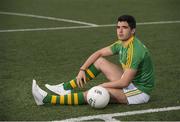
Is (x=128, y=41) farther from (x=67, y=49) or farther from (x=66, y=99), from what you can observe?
(x=67, y=49)

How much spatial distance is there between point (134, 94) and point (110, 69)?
62cm

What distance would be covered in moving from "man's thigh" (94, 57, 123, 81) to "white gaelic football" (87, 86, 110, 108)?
1.88 ft

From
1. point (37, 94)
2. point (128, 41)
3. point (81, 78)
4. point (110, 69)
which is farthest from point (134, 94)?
point (37, 94)

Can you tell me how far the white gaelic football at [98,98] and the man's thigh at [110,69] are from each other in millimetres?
573

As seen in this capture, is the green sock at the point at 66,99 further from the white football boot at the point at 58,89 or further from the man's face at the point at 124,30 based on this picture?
the man's face at the point at 124,30

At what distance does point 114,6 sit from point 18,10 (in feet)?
12.3

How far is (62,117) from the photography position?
21.0ft

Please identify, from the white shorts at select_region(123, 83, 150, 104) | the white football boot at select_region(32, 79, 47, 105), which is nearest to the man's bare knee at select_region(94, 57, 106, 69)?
the white shorts at select_region(123, 83, 150, 104)

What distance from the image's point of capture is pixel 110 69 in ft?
24.0

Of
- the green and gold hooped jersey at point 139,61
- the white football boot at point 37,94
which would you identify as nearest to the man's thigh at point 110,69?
the green and gold hooped jersey at point 139,61

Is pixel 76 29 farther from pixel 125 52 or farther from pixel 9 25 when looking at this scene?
pixel 125 52

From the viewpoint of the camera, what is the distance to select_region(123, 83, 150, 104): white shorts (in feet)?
22.7

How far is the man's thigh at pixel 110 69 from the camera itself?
7.28m

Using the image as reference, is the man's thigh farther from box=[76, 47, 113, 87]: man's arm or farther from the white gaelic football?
the white gaelic football
